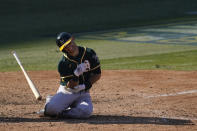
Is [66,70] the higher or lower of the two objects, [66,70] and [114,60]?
the higher

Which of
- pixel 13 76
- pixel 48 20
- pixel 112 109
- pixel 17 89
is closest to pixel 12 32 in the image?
pixel 48 20

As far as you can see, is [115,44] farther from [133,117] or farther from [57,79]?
[133,117]

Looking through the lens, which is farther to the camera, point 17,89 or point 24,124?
point 17,89

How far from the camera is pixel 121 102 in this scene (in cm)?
925

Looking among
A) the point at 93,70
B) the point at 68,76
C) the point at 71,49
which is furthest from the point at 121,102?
the point at 71,49

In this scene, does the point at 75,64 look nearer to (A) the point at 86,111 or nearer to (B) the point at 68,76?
(B) the point at 68,76

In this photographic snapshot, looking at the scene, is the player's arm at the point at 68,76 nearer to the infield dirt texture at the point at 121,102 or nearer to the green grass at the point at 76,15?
the infield dirt texture at the point at 121,102

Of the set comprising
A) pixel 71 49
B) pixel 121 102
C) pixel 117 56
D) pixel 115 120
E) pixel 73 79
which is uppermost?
pixel 71 49

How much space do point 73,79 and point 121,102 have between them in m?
2.05

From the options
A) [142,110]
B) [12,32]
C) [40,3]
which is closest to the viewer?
[142,110]

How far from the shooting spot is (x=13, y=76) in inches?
491

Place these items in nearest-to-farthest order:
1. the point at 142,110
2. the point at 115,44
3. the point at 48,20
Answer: the point at 142,110, the point at 115,44, the point at 48,20

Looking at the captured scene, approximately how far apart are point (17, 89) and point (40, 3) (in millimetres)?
19705

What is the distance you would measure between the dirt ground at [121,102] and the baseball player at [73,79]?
174 millimetres
